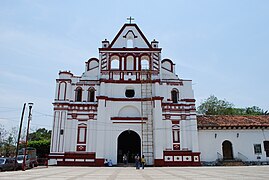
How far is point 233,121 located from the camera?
3350 cm

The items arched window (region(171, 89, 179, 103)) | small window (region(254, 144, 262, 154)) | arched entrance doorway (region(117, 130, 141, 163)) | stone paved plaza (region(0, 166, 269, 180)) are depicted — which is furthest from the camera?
arched window (region(171, 89, 179, 103))

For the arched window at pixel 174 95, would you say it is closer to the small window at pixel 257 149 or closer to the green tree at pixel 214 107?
the small window at pixel 257 149

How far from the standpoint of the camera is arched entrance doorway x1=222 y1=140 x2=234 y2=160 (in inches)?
1270

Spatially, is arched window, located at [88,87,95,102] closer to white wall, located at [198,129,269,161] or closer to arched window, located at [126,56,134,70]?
arched window, located at [126,56,134,70]

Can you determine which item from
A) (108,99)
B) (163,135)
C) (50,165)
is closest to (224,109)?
(163,135)

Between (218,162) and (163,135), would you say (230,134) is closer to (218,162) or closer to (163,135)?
(218,162)

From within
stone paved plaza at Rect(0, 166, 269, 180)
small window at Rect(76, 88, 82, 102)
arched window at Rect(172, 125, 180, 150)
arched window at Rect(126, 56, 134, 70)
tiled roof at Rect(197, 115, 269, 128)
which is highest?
arched window at Rect(126, 56, 134, 70)

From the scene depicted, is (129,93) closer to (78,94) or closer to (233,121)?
(78,94)

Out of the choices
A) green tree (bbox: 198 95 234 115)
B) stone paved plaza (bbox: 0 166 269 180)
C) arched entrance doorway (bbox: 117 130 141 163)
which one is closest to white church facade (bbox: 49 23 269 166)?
arched entrance doorway (bbox: 117 130 141 163)

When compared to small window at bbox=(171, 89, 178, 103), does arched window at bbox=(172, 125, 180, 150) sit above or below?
below

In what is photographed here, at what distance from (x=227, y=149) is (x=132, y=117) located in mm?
13035

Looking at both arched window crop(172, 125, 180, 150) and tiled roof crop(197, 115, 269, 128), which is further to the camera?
tiled roof crop(197, 115, 269, 128)

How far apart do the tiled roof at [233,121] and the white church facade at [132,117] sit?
0.62 feet

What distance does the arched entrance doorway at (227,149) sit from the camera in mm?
32250
